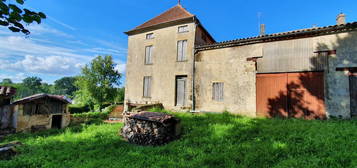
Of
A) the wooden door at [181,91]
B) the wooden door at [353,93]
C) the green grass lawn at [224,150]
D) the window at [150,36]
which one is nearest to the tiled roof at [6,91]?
the green grass lawn at [224,150]

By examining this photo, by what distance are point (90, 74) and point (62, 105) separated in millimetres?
11227

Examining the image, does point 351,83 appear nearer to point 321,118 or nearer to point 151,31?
point 321,118

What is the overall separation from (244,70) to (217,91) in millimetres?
1965

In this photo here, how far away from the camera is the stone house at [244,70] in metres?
7.20

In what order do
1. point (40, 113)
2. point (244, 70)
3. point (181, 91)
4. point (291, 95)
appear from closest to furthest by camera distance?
point (291, 95) → point (244, 70) → point (40, 113) → point (181, 91)

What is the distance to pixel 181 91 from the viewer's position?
11156 mm

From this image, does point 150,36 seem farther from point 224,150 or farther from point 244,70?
point 224,150

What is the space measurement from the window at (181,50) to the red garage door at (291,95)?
492 cm

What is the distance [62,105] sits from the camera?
12133 millimetres

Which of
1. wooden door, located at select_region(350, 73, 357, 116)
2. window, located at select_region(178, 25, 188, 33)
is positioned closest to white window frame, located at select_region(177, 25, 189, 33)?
window, located at select_region(178, 25, 188, 33)

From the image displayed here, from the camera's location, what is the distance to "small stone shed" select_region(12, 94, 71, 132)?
9.87 m

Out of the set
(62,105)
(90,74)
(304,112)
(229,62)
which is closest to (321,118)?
(304,112)

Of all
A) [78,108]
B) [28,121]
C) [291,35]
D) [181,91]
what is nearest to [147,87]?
[181,91]

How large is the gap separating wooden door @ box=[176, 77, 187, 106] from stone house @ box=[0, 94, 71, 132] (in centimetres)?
819
